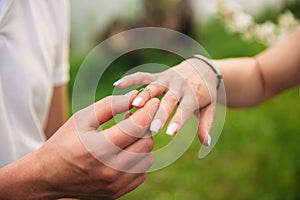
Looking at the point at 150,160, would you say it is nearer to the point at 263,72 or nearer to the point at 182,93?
the point at 182,93

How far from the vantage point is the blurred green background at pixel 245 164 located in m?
2.34

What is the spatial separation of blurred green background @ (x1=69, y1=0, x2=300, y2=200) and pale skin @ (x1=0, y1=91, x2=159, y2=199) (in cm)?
118

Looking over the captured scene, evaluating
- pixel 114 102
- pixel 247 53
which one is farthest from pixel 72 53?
pixel 114 102

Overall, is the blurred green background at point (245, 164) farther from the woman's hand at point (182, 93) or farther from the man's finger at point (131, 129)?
the man's finger at point (131, 129)

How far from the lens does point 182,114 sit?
0.95 meters

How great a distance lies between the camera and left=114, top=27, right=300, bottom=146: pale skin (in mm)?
952

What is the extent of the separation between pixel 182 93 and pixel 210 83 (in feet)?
0.38

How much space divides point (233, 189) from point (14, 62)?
1477 millimetres

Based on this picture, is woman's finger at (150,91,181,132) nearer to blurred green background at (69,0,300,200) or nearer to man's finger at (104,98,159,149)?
man's finger at (104,98,159,149)

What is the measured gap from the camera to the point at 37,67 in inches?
44.5

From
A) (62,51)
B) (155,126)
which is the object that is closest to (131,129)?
(155,126)

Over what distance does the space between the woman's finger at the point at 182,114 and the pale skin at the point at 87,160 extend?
37 mm

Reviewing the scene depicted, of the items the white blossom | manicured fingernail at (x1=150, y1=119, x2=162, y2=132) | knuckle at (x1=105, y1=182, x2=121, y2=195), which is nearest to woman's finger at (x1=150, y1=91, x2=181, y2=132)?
manicured fingernail at (x1=150, y1=119, x2=162, y2=132)

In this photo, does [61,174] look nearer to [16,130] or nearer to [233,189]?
[16,130]
